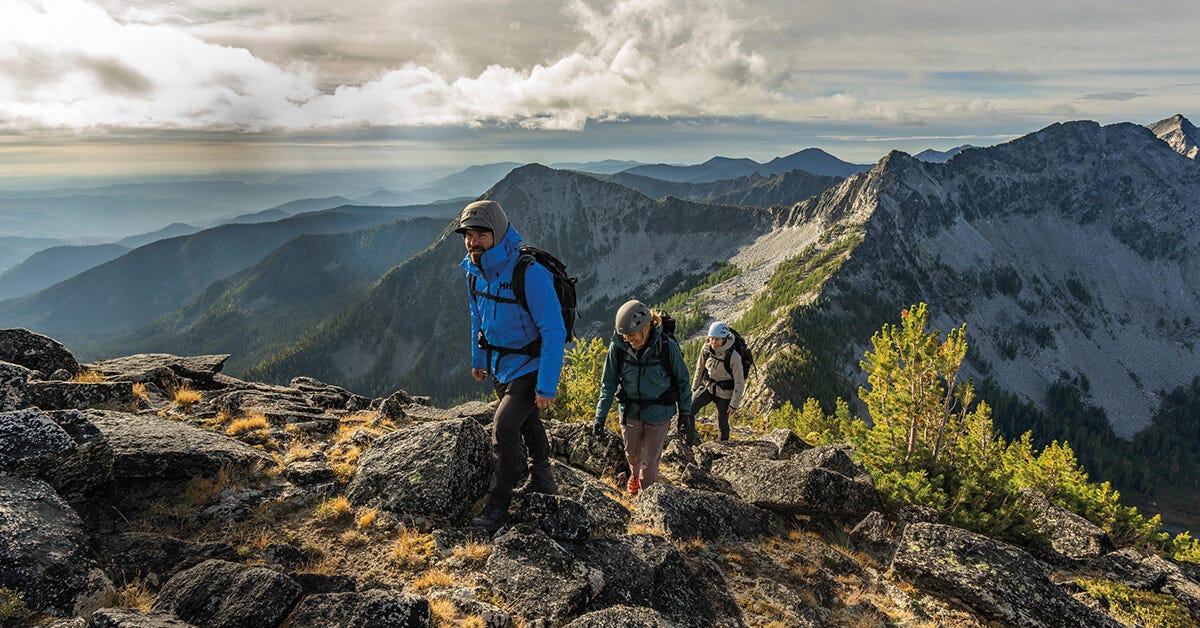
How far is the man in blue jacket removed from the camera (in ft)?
26.9

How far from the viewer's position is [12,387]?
9961 millimetres

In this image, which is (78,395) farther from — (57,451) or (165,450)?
(57,451)

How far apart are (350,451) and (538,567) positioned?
635 cm

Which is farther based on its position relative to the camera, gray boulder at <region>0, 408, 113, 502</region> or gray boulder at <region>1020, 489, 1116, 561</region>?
gray boulder at <region>1020, 489, 1116, 561</region>

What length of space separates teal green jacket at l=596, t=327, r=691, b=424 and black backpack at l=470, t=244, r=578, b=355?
2.73m

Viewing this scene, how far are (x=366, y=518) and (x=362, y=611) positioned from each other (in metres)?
2.90

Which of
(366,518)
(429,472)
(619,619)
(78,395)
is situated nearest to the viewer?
(619,619)

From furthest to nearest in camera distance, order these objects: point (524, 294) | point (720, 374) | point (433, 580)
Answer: point (720, 374) < point (524, 294) < point (433, 580)

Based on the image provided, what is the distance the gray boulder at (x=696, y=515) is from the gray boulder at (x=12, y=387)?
1180 cm

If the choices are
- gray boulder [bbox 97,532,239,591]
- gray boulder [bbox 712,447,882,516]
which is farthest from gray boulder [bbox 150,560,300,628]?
gray boulder [bbox 712,447,882,516]

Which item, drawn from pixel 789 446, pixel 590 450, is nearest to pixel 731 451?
pixel 789 446

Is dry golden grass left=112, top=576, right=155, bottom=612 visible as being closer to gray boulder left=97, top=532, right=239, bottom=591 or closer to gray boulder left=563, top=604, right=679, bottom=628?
gray boulder left=97, top=532, right=239, bottom=591

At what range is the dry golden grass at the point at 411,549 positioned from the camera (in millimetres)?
7797

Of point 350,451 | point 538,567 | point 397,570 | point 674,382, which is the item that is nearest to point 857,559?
point 674,382
